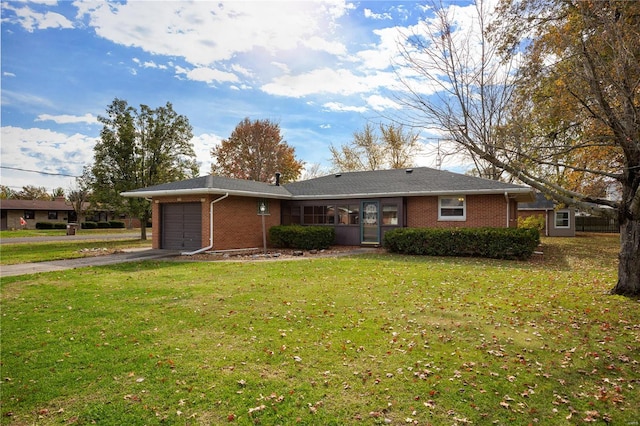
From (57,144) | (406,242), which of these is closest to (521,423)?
(406,242)

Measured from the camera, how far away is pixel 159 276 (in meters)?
10.2

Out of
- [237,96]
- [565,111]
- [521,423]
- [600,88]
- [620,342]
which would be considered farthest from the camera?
[237,96]

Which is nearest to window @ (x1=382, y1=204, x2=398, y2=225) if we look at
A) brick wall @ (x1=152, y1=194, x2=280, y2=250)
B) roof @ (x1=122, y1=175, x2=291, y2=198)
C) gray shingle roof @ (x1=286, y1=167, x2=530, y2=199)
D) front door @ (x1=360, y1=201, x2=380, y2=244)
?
front door @ (x1=360, y1=201, x2=380, y2=244)

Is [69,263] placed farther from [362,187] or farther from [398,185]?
[398,185]

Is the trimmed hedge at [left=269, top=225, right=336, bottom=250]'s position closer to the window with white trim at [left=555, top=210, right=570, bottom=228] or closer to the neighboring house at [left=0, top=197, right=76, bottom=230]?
the window with white trim at [left=555, top=210, right=570, bottom=228]

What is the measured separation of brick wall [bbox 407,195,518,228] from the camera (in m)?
15.8

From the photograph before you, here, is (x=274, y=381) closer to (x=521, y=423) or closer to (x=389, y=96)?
(x=521, y=423)

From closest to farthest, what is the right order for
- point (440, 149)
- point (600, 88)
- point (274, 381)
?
point (274, 381) < point (600, 88) < point (440, 149)

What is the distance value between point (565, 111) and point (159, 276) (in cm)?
1063

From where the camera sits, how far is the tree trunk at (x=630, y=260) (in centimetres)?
743

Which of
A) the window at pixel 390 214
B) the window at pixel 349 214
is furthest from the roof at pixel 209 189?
the window at pixel 390 214

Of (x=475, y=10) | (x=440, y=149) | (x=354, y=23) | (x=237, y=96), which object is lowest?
(x=440, y=149)

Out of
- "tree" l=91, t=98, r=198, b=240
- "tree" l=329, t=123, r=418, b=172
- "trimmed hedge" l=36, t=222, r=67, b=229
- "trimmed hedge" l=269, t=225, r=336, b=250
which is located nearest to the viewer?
"trimmed hedge" l=269, t=225, r=336, b=250

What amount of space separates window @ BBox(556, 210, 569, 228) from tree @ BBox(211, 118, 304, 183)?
82.7ft
